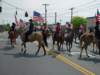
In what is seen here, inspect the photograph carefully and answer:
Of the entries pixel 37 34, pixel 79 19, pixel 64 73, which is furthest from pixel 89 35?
pixel 79 19

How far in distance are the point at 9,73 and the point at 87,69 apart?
3.84 meters

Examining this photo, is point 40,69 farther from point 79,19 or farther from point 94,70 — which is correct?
point 79,19

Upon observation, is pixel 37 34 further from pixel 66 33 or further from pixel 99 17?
pixel 99 17

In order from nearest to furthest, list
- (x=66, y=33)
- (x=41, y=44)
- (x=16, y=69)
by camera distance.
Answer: (x=16, y=69)
(x=41, y=44)
(x=66, y=33)

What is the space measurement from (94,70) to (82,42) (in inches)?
327

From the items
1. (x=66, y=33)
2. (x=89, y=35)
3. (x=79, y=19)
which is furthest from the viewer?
(x=79, y=19)

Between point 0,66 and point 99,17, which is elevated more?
point 99,17

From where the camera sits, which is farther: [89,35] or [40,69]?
[89,35]

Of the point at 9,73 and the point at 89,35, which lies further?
the point at 89,35

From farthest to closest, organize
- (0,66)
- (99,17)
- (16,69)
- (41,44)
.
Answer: (99,17) < (41,44) < (0,66) < (16,69)

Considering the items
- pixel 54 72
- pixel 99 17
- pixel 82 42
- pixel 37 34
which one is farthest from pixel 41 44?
pixel 54 72

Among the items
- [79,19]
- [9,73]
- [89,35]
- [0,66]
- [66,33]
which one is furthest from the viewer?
[79,19]

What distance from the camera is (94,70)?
677 inches

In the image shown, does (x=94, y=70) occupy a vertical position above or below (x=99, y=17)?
below
